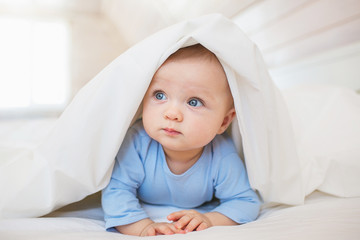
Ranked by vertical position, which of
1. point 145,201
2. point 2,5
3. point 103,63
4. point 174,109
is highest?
point 2,5

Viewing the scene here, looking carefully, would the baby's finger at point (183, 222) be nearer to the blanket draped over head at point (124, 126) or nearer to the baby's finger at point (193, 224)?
the baby's finger at point (193, 224)

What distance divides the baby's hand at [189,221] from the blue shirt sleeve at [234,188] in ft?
0.31

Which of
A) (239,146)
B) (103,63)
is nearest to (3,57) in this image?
(103,63)

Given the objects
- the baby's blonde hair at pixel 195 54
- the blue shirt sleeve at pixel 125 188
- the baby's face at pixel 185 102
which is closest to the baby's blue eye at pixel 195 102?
the baby's face at pixel 185 102

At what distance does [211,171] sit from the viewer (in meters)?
0.88

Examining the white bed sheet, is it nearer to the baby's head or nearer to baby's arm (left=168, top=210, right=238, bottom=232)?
baby's arm (left=168, top=210, right=238, bottom=232)

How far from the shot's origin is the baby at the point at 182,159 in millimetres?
754

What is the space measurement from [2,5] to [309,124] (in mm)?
4275

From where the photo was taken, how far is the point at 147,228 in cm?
71

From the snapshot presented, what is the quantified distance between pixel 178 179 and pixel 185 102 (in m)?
0.22

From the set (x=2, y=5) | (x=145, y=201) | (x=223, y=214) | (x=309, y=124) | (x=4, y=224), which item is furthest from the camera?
(x=2, y=5)

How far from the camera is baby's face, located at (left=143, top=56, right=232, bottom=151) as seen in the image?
76 cm

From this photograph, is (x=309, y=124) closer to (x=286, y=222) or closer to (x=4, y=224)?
(x=286, y=222)

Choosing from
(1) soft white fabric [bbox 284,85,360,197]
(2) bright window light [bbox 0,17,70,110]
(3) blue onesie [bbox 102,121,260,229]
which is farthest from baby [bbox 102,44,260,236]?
(2) bright window light [bbox 0,17,70,110]
